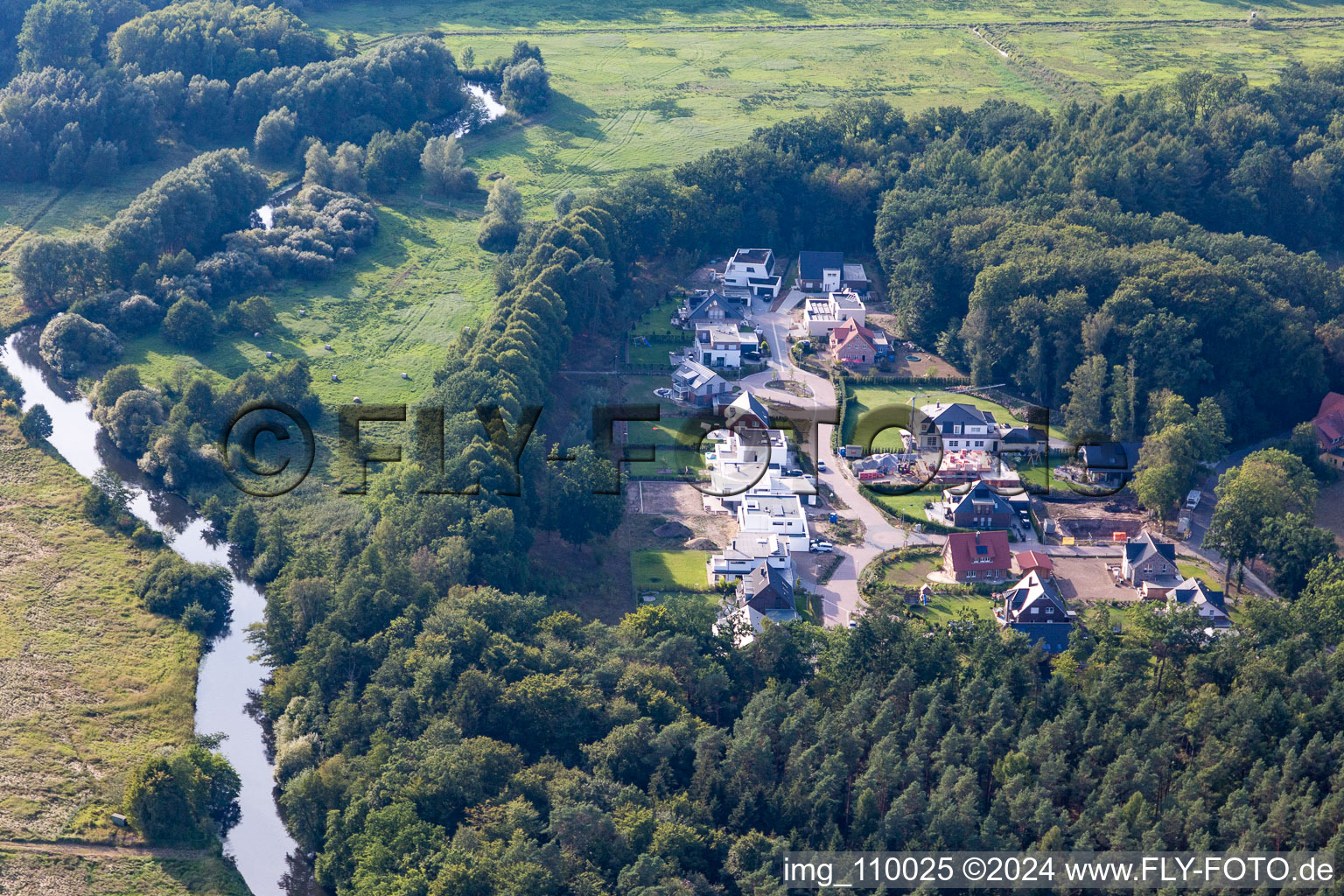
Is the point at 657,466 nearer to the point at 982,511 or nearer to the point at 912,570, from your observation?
the point at 912,570

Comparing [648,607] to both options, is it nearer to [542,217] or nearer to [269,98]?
[542,217]

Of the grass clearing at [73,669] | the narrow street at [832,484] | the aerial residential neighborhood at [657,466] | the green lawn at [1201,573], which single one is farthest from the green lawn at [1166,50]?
the grass clearing at [73,669]

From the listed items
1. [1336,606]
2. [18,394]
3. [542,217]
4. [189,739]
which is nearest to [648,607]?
[189,739]

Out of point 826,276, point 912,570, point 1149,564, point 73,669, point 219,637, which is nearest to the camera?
point 73,669

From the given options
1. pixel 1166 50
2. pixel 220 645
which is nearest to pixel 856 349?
A: pixel 220 645

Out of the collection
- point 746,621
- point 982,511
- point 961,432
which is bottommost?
point 746,621

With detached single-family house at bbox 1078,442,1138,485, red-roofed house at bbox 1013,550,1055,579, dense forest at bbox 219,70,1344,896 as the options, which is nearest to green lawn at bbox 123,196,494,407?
dense forest at bbox 219,70,1344,896

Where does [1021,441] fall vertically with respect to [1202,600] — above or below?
above
